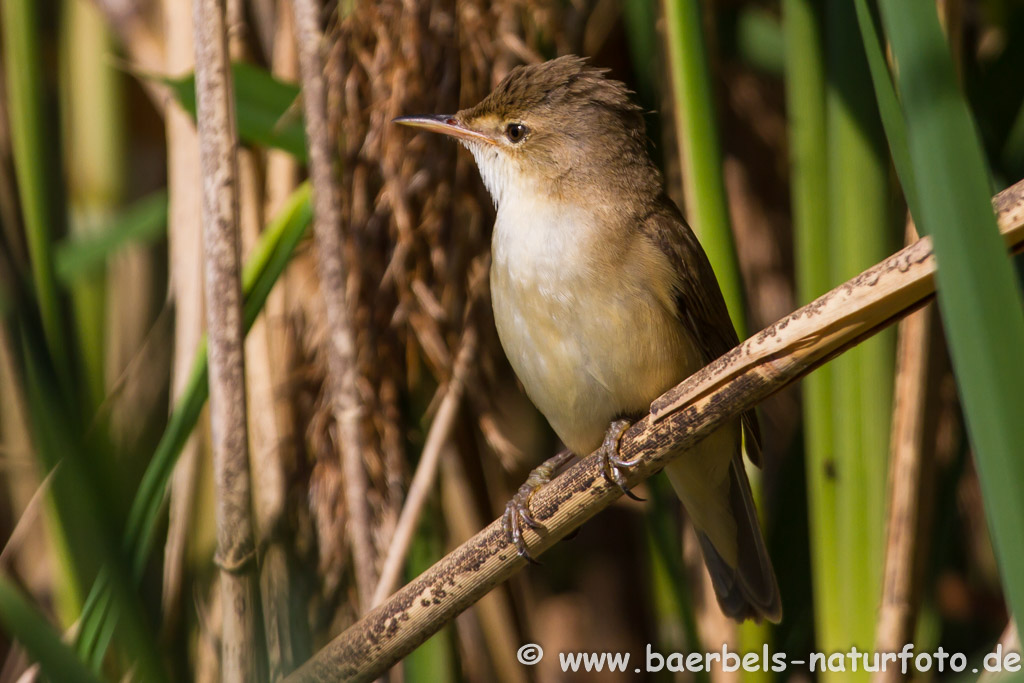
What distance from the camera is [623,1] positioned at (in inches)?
86.4

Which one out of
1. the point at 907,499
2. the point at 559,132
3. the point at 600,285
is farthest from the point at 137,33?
the point at 907,499

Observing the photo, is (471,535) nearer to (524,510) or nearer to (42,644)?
(524,510)

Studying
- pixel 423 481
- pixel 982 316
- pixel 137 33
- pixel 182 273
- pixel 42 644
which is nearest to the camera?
pixel 982 316

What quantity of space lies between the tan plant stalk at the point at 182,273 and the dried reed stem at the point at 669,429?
0.76 m

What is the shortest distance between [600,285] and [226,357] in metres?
0.66

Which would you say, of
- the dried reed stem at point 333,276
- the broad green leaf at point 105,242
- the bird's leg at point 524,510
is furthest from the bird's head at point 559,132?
the broad green leaf at point 105,242

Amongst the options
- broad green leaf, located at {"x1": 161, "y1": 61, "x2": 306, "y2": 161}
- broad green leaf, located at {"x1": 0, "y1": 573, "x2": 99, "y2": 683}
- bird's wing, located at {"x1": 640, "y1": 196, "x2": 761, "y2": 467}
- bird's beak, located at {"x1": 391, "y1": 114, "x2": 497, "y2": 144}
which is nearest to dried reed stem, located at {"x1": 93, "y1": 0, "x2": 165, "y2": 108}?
broad green leaf, located at {"x1": 161, "y1": 61, "x2": 306, "y2": 161}

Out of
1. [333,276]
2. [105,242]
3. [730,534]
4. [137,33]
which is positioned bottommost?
[730,534]

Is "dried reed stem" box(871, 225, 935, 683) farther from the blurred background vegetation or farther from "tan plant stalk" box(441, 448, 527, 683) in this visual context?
"tan plant stalk" box(441, 448, 527, 683)

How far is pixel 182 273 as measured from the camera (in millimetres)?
2111

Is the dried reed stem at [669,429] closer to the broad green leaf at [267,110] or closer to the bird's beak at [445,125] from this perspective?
the bird's beak at [445,125]

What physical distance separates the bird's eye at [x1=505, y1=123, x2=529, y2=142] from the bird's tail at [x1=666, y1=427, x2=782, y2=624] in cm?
71

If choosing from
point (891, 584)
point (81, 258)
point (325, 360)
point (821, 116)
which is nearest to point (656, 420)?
point (891, 584)

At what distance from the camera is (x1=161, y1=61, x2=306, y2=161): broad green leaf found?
198 centimetres
